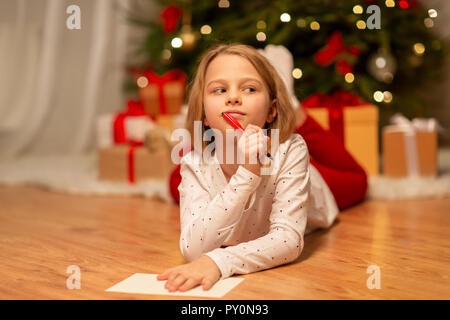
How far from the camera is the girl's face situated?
1100 millimetres

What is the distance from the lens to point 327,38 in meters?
2.52

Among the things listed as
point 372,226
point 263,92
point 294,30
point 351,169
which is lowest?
point 372,226

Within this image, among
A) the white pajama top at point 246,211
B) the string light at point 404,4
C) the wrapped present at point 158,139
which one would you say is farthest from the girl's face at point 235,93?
the string light at point 404,4

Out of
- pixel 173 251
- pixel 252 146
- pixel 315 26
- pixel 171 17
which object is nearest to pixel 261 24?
pixel 315 26

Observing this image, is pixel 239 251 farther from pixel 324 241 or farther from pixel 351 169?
pixel 351 169

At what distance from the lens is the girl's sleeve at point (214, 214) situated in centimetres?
104

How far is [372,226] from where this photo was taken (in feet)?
4.86

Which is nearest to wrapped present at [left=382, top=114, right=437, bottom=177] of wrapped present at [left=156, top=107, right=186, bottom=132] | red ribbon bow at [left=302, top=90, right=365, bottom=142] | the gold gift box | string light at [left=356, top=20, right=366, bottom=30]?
the gold gift box

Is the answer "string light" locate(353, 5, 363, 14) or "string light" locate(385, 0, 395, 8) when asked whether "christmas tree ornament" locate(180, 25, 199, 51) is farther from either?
"string light" locate(385, 0, 395, 8)

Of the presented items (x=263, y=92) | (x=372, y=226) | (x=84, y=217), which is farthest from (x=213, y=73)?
(x=84, y=217)

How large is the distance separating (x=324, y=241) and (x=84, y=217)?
72 centimetres

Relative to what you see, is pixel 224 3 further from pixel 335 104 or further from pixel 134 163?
pixel 134 163
